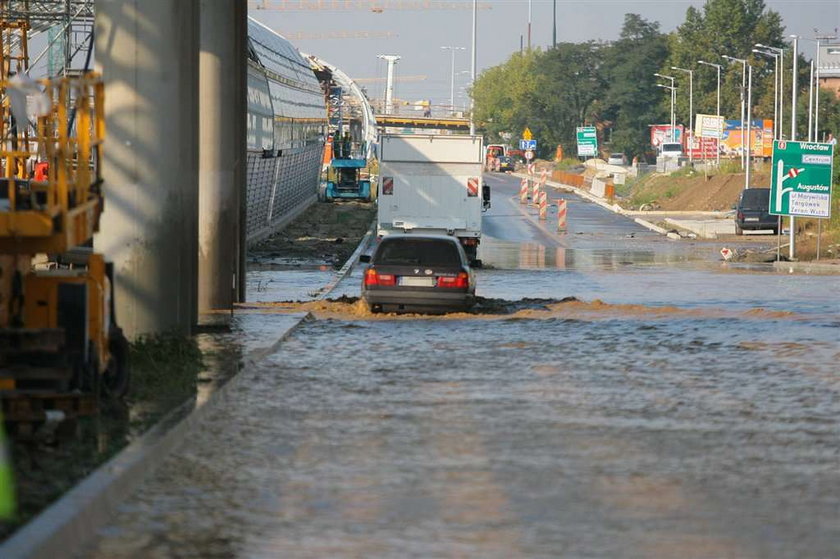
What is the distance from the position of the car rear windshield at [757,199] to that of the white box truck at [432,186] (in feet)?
65.9

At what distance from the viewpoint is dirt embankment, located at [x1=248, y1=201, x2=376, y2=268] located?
1644 inches

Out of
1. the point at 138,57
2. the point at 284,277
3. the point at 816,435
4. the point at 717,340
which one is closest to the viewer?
the point at 816,435

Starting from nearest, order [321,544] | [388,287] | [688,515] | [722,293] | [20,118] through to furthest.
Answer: [321,544]
[688,515]
[20,118]
[388,287]
[722,293]

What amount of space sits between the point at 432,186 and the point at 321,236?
35.6ft

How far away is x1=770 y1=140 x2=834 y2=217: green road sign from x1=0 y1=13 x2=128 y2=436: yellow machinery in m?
33.2

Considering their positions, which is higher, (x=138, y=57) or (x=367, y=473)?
(x=138, y=57)

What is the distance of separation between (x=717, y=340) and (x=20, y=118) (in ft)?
41.3

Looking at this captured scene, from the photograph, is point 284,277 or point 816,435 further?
point 284,277

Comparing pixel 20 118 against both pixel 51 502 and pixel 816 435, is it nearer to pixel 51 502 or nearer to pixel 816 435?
pixel 51 502

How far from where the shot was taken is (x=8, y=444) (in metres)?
11.1

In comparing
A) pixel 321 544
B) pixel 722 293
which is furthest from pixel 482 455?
pixel 722 293

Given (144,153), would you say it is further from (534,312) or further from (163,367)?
(534,312)

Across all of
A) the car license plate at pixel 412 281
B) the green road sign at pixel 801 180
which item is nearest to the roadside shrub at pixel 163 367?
the car license plate at pixel 412 281

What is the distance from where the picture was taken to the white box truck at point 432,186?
40.4m
